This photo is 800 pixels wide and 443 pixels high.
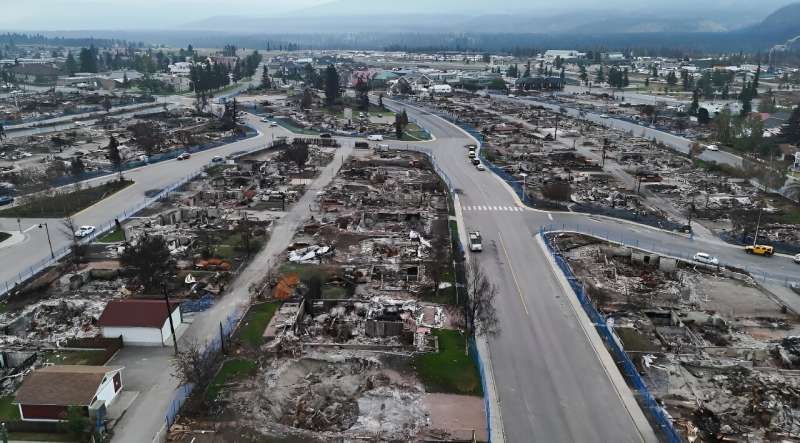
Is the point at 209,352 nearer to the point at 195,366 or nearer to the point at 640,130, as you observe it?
the point at 195,366

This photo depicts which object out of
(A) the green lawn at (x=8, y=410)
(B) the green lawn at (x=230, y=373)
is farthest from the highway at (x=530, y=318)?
(A) the green lawn at (x=8, y=410)

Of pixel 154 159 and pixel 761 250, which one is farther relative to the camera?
pixel 154 159

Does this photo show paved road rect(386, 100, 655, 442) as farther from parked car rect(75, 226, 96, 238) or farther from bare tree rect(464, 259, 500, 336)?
parked car rect(75, 226, 96, 238)

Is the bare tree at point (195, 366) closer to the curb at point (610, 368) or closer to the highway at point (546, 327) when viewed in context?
the highway at point (546, 327)

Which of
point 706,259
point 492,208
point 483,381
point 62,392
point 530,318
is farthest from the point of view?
point 492,208

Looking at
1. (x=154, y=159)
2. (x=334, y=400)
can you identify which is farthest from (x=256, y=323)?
(x=154, y=159)

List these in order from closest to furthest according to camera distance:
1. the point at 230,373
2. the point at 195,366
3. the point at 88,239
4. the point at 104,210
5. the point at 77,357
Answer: the point at 195,366 < the point at 230,373 < the point at 77,357 < the point at 88,239 < the point at 104,210

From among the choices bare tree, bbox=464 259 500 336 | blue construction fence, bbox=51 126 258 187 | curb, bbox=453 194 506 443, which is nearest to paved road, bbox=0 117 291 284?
blue construction fence, bbox=51 126 258 187
